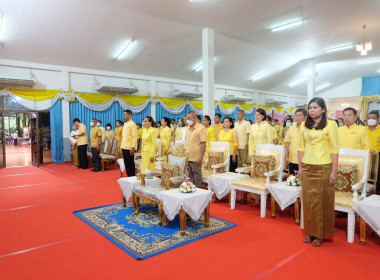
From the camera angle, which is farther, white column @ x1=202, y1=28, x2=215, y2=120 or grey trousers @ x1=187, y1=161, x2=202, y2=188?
white column @ x1=202, y1=28, x2=215, y2=120

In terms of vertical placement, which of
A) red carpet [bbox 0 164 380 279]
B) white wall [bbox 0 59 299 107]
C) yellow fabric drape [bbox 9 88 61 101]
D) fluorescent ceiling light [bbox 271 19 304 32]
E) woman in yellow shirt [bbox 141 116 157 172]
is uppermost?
fluorescent ceiling light [bbox 271 19 304 32]

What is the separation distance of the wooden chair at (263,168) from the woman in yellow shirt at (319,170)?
3.22ft

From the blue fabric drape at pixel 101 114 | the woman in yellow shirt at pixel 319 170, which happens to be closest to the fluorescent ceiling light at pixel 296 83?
the blue fabric drape at pixel 101 114

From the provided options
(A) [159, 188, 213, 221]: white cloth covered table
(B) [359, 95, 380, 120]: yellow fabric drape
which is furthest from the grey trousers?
(B) [359, 95, 380, 120]: yellow fabric drape

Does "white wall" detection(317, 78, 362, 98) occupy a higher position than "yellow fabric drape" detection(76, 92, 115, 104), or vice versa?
"white wall" detection(317, 78, 362, 98)

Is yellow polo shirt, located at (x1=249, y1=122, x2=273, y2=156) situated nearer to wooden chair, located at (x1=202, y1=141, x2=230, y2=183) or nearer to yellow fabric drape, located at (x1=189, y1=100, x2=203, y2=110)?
wooden chair, located at (x1=202, y1=141, x2=230, y2=183)

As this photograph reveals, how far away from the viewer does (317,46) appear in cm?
994

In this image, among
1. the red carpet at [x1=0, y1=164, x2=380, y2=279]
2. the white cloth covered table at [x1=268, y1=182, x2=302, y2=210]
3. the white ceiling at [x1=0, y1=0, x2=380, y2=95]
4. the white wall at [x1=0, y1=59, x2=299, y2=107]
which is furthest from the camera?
the white wall at [x1=0, y1=59, x2=299, y2=107]

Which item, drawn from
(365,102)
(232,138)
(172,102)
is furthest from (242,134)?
(365,102)

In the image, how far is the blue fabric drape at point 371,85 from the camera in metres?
15.2

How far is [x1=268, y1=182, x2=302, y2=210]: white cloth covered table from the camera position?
3.51 m

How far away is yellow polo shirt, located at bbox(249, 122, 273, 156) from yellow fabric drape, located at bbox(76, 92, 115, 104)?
21.6 feet

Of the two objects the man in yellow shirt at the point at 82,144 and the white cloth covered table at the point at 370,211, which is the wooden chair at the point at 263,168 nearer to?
the white cloth covered table at the point at 370,211

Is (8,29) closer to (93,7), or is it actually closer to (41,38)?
(41,38)
